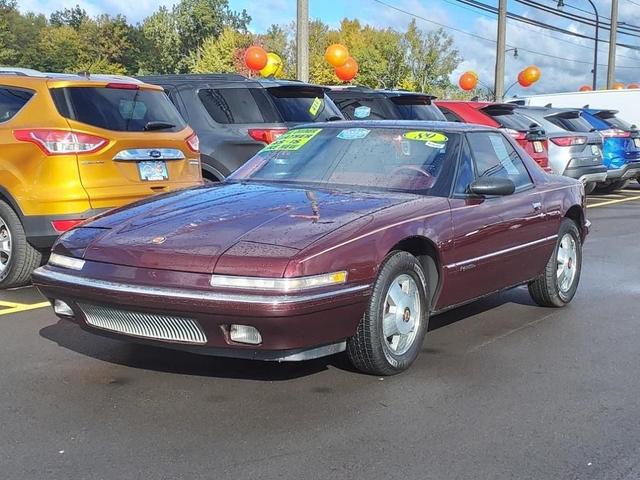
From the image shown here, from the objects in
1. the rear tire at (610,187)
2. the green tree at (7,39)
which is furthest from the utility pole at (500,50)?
the green tree at (7,39)

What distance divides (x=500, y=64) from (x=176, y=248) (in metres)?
22.7

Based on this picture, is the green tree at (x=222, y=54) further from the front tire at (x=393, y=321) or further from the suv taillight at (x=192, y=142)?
the front tire at (x=393, y=321)

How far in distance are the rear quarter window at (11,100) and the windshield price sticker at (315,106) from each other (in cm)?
357

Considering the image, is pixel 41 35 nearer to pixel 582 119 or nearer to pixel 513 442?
pixel 582 119

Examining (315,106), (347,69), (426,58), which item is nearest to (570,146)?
(315,106)

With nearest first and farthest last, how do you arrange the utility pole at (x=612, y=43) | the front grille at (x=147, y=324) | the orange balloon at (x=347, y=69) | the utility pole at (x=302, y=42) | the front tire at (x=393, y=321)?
the front grille at (x=147, y=324) → the front tire at (x=393, y=321) → the utility pole at (x=302, y=42) → the orange balloon at (x=347, y=69) → the utility pole at (x=612, y=43)

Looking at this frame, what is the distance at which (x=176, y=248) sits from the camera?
155 inches

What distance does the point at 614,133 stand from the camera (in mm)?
16172

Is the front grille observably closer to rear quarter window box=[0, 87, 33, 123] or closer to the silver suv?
rear quarter window box=[0, 87, 33, 123]

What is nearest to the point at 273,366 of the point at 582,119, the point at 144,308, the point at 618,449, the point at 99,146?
the point at 144,308

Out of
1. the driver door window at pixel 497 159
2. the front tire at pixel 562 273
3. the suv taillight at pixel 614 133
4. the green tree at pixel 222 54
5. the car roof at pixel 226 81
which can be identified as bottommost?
the front tire at pixel 562 273

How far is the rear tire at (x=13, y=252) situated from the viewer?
6578 millimetres

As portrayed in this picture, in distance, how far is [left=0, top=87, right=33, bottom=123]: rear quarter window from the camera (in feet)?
21.7

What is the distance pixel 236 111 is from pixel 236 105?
8cm
